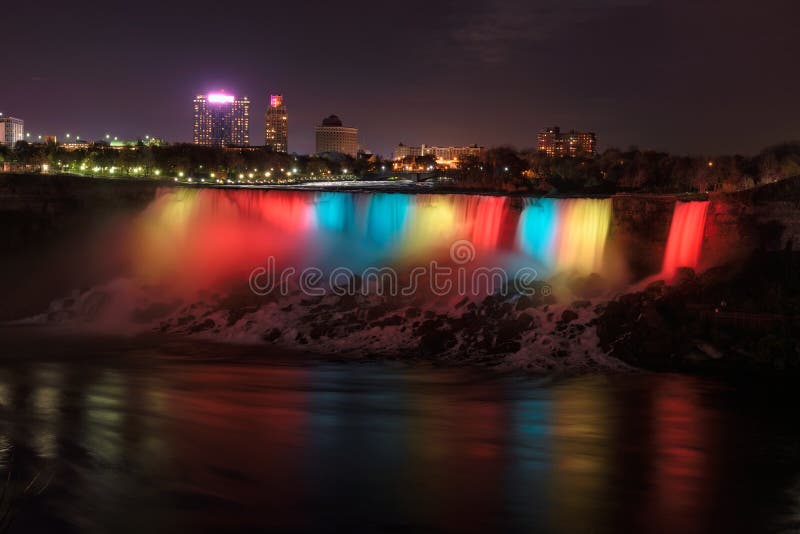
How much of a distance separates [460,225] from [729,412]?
15939mm

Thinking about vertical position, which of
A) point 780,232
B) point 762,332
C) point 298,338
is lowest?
point 298,338

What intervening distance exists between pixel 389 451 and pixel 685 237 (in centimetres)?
1534

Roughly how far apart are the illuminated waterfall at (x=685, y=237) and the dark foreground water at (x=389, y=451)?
6487 millimetres

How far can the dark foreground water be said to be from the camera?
12453mm

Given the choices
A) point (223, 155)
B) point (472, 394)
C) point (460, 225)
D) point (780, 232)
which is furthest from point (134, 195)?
point (223, 155)

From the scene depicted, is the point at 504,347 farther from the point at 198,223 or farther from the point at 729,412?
the point at 198,223

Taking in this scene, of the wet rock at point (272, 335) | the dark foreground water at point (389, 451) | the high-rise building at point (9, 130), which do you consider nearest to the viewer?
the dark foreground water at point (389, 451)

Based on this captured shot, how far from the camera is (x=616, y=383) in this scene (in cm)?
2069

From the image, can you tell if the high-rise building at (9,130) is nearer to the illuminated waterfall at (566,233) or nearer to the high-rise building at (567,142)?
the high-rise building at (567,142)

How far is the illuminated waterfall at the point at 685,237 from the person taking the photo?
26.4 metres

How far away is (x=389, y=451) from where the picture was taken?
50.8 ft

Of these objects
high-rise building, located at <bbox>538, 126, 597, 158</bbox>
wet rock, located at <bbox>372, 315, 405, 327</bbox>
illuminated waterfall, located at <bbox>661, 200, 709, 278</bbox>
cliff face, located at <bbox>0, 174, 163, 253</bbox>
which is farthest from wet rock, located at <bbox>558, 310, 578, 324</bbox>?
high-rise building, located at <bbox>538, 126, 597, 158</bbox>

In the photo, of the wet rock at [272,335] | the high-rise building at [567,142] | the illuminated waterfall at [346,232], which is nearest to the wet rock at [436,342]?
the wet rock at [272,335]

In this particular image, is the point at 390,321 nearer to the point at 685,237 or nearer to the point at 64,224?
the point at 685,237
